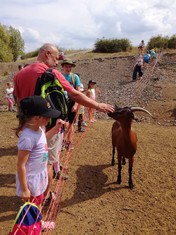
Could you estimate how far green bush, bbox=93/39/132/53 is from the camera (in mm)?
34406

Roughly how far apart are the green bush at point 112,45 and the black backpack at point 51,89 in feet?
104

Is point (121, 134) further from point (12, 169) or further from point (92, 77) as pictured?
point (92, 77)

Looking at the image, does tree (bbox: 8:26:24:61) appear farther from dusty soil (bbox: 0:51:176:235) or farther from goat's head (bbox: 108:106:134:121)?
goat's head (bbox: 108:106:134:121)

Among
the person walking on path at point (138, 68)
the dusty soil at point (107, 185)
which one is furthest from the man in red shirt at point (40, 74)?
the person walking on path at point (138, 68)

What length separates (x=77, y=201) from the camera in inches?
182

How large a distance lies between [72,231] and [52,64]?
7.43 ft

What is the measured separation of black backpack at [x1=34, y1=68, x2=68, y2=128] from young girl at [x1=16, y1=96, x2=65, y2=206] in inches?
25.6

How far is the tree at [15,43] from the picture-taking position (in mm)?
46969

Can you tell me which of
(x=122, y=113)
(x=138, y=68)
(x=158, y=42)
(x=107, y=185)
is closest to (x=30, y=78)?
(x=122, y=113)

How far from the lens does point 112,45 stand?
34.4 m

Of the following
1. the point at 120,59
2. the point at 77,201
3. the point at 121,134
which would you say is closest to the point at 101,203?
the point at 77,201

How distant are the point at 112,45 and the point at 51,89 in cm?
3224

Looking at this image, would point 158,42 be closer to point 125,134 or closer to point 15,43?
point 15,43

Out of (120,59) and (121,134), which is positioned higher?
(120,59)
